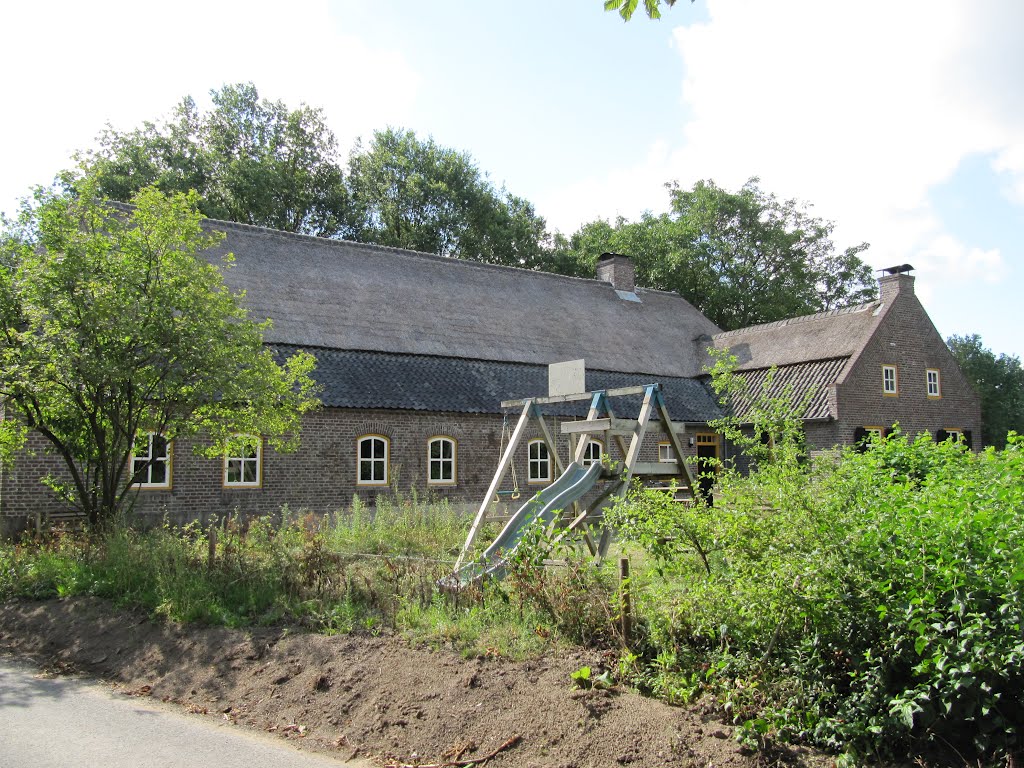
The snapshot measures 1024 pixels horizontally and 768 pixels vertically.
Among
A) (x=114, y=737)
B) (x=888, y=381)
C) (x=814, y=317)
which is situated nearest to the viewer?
(x=114, y=737)

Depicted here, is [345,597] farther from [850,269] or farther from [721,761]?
[850,269]

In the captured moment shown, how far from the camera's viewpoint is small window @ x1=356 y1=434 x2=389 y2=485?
60.5 feet

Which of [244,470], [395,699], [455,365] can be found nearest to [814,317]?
[455,365]

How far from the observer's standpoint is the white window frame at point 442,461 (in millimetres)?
19359

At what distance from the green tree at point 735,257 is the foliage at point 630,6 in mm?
36704

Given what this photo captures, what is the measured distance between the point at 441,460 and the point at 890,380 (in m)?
14.4

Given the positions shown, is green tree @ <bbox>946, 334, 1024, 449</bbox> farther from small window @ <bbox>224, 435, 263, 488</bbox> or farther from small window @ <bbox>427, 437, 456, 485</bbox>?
small window @ <bbox>224, 435, 263, 488</bbox>

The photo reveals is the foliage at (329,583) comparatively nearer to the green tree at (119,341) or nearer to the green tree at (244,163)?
the green tree at (119,341)

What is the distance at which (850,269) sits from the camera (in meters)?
45.1

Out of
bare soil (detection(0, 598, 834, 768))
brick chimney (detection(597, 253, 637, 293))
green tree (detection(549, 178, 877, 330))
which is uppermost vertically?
green tree (detection(549, 178, 877, 330))

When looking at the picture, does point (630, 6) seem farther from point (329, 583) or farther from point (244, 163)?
point (244, 163)

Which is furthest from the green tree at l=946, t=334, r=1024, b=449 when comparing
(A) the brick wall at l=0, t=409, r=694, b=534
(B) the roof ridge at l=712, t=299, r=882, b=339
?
(A) the brick wall at l=0, t=409, r=694, b=534

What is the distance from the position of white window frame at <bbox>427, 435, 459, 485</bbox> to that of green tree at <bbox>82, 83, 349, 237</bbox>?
21.4 m

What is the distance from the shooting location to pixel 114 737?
6.07 meters
